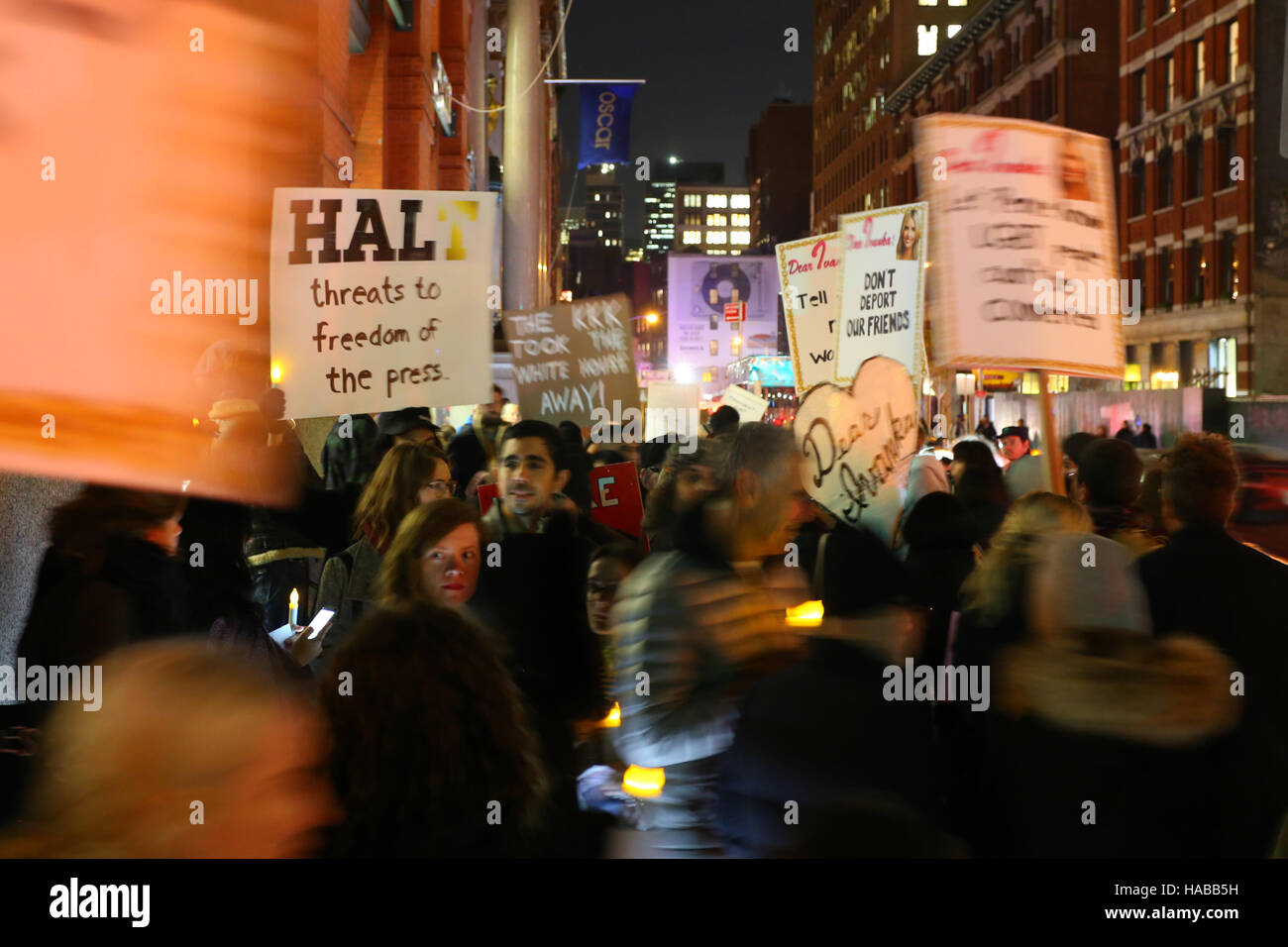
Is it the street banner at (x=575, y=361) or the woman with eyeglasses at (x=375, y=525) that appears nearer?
the woman with eyeglasses at (x=375, y=525)

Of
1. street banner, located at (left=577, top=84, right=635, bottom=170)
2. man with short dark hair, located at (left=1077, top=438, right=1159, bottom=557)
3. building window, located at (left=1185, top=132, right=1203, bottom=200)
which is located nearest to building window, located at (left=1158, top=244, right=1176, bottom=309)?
building window, located at (left=1185, top=132, right=1203, bottom=200)

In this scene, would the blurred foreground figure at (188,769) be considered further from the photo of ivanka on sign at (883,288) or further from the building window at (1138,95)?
the building window at (1138,95)

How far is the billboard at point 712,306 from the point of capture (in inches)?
1242

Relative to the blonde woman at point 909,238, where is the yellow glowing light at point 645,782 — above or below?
below

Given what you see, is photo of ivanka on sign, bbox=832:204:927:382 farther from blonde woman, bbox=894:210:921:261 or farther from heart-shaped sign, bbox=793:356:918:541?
heart-shaped sign, bbox=793:356:918:541

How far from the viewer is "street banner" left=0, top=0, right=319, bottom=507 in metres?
6.13

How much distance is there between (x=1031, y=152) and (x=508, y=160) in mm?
16167

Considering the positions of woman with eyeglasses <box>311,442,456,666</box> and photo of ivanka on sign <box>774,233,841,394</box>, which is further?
photo of ivanka on sign <box>774,233,841,394</box>

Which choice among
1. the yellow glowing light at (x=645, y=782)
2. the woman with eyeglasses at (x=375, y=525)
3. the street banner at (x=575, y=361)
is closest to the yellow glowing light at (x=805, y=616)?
the yellow glowing light at (x=645, y=782)

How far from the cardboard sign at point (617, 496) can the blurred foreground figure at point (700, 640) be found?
4.51 meters

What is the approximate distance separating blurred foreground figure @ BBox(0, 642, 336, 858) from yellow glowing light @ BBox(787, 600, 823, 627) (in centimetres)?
149

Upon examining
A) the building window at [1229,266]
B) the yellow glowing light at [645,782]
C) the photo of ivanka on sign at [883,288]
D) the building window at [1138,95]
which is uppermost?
the building window at [1138,95]

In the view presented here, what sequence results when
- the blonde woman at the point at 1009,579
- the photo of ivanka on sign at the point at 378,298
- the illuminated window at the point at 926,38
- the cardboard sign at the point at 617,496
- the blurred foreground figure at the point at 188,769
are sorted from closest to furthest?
the blurred foreground figure at the point at 188,769 < the blonde woman at the point at 1009,579 < the photo of ivanka on sign at the point at 378,298 < the cardboard sign at the point at 617,496 < the illuminated window at the point at 926,38
